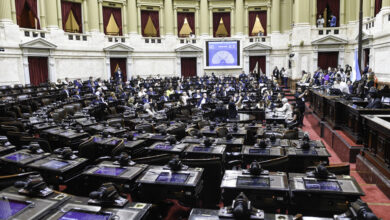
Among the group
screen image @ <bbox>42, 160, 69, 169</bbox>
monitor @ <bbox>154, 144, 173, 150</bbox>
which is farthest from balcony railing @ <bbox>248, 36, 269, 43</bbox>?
screen image @ <bbox>42, 160, 69, 169</bbox>

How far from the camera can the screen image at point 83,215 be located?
3271mm

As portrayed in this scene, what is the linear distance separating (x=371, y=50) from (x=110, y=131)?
58.9 feet

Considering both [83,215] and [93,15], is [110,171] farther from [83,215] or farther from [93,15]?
[93,15]

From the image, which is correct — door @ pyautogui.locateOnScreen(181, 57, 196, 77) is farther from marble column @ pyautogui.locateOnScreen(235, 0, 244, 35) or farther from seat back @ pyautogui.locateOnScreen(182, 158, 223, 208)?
seat back @ pyautogui.locateOnScreen(182, 158, 223, 208)

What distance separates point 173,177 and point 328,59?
78.9ft

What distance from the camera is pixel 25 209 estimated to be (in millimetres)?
3408

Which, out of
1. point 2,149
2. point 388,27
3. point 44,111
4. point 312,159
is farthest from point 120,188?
point 388,27

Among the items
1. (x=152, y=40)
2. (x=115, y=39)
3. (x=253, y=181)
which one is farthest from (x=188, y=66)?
(x=253, y=181)

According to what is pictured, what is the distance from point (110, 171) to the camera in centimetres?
482

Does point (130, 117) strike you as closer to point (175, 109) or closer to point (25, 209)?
point (175, 109)

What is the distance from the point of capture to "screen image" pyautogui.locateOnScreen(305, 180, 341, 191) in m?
3.93

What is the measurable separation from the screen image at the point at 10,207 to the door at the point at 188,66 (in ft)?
87.2

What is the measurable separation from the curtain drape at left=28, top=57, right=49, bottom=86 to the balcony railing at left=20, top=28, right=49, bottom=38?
5.08 feet

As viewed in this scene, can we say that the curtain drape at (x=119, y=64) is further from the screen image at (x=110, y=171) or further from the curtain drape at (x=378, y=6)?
the screen image at (x=110, y=171)
